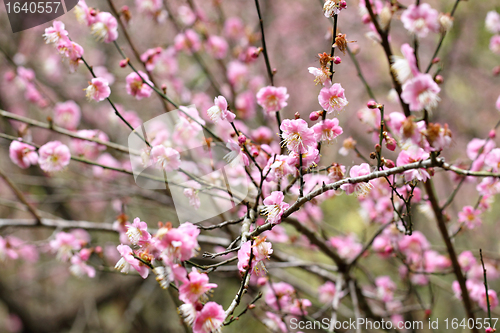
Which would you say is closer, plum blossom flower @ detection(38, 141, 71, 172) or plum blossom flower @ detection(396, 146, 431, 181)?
plum blossom flower @ detection(396, 146, 431, 181)

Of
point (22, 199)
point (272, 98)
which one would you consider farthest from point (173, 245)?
point (22, 199)

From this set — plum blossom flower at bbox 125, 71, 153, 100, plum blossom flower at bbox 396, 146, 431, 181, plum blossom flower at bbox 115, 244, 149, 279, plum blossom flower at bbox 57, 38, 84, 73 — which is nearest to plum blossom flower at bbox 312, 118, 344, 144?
plum blossom flower at bbox 396, 146, 431, 181

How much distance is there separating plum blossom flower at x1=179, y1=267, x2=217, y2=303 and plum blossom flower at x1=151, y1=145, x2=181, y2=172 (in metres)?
0.53

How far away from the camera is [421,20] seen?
50.7 inches

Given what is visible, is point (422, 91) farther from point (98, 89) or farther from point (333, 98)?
point (98, 89)

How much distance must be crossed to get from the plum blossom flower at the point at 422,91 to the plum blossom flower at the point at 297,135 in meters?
0.28

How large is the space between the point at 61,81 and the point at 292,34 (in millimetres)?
3080

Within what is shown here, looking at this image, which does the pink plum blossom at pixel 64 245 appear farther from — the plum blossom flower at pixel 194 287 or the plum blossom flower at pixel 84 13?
the plum blossom flower at pixel 194 287

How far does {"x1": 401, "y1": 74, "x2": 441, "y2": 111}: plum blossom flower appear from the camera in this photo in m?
0.89

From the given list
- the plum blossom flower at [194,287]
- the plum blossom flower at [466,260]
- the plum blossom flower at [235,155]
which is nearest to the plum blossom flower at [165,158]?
the plum blossom flower at [235,155]

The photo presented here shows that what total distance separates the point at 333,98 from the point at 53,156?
1297 mm

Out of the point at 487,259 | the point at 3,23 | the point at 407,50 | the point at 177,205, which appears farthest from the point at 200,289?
the point at 3,23

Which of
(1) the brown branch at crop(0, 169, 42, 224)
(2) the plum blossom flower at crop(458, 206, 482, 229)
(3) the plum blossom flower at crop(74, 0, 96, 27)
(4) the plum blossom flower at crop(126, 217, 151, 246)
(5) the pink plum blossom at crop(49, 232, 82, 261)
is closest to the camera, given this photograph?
(4) the plum blossom flower at crop(126, 217, 151, 246)

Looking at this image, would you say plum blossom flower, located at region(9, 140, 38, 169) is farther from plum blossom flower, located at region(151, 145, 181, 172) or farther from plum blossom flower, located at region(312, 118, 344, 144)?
plum blossom flower, located at region(312, 118, 344, 144)
